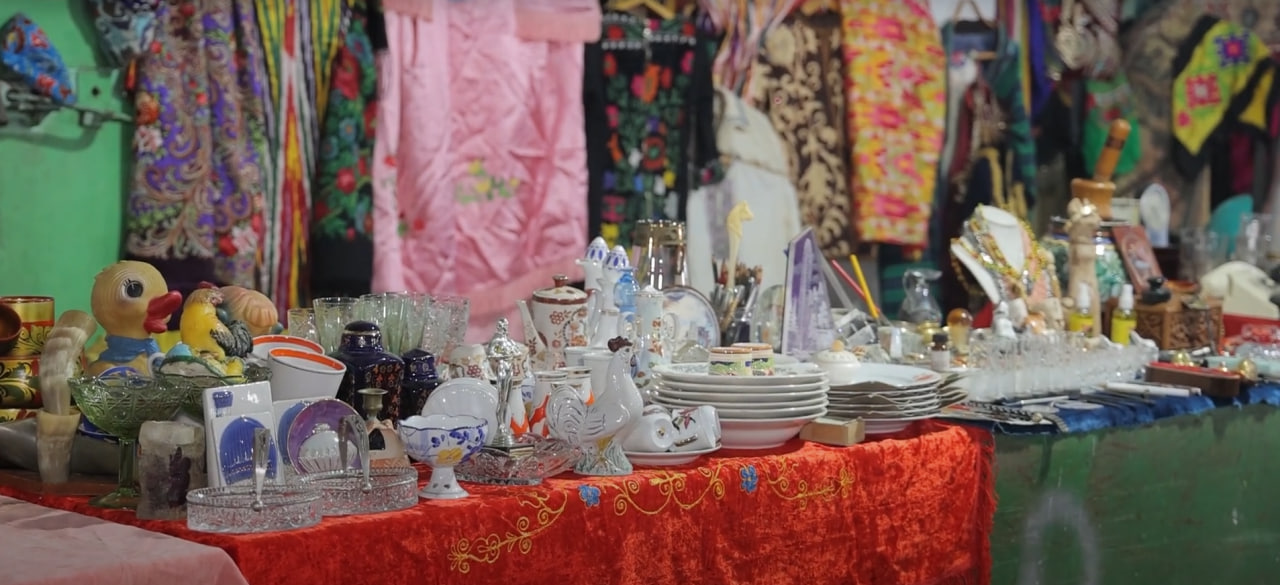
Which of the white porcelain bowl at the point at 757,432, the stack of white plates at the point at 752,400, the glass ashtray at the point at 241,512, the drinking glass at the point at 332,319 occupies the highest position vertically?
the drinking glass at the point at 332,319

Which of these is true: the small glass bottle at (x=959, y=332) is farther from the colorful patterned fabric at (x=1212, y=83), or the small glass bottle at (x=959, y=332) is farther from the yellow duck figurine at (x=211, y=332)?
the colorful patterned fabric at (x=1212, y=83)

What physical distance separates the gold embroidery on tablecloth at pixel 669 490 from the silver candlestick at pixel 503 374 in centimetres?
14

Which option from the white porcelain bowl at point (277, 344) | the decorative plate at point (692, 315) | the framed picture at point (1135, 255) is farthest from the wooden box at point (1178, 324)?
the white porcelain bowl at point (277, 344)

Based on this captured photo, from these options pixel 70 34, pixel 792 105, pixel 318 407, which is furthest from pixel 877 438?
pixel 792 105

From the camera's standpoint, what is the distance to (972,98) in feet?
15.9

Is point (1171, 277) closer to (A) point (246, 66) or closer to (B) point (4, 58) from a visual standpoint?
(A) point (246, 66)

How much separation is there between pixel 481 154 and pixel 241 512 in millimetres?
2502

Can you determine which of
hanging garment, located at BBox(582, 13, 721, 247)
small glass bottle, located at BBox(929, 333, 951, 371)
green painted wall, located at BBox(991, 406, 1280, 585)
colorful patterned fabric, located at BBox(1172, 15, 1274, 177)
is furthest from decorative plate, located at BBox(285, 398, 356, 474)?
colorful patterned fabric, located at BBox(1172, 15, 1274, 177)

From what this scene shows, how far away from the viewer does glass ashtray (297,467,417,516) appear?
4.81ft

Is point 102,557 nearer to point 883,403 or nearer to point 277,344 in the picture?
point 277,344

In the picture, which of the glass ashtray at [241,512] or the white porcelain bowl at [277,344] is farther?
the white porcelain bowl at [277,344]

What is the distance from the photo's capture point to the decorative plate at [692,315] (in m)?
2.23

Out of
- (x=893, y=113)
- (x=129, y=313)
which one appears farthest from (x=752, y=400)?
(x=893, y=113)

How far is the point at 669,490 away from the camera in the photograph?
173 cm
